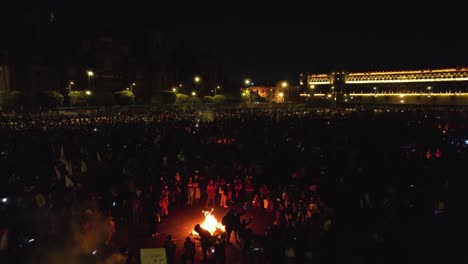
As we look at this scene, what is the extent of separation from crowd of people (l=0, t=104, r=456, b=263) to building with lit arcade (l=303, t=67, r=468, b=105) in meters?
76.0

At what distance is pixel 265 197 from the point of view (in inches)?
426

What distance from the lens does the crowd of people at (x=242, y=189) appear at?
7984 mm

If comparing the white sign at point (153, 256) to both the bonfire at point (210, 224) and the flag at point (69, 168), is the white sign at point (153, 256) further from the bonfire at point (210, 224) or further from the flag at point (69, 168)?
the flag at point (69, 168)

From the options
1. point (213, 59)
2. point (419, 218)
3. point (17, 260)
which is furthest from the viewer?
point (213, 59)

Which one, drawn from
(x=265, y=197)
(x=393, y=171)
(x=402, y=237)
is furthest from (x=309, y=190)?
(x=393, y=171)

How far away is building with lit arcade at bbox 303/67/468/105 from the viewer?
90194 mm

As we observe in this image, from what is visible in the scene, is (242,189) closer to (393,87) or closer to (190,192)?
(190,192)

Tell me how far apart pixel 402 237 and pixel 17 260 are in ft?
27.9

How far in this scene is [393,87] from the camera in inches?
4210

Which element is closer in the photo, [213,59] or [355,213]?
[355,213]

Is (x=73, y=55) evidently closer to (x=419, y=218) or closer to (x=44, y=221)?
(x=44, y=221)

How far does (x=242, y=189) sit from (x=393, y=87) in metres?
107

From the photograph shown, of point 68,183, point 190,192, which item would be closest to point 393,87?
point 190,192

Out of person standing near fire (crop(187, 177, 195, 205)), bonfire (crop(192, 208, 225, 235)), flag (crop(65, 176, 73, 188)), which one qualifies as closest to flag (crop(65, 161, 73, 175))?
flag (crop(65, 176, 73, 188))
